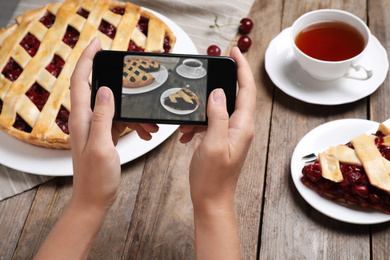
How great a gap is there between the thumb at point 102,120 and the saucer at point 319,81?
2.14 feet

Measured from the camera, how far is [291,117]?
1.31m

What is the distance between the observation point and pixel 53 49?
1354 millimetres

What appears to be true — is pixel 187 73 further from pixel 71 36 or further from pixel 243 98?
pixel 71 36

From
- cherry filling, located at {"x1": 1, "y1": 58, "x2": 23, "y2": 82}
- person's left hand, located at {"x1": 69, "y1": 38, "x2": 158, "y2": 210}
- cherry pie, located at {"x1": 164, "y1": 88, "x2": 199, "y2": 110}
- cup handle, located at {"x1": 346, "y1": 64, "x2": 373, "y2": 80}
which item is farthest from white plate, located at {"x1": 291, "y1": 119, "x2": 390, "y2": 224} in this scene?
cherry filling, located at {"x1": 1, "y1": 58, "x2": 23, "y2": 82}

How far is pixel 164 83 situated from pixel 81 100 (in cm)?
19

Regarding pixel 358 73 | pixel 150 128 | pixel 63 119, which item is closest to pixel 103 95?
pixel 150 128

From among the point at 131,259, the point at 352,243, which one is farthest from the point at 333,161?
the point at 131,259

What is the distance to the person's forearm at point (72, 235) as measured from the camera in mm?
893

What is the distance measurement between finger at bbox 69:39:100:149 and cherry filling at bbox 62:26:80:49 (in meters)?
0.46

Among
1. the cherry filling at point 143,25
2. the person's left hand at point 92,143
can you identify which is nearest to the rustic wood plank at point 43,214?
the person's left hand at point 92,143

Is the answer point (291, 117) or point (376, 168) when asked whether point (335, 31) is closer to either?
point (291, 117)

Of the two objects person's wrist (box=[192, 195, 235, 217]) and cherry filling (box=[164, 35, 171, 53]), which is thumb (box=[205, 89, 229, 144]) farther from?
cherry filling (box=[164, 35, 171, 53])

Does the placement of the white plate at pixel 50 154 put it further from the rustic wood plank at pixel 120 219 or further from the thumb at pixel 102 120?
the thumb at pixel 102 120

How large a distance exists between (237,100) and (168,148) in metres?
0.42
